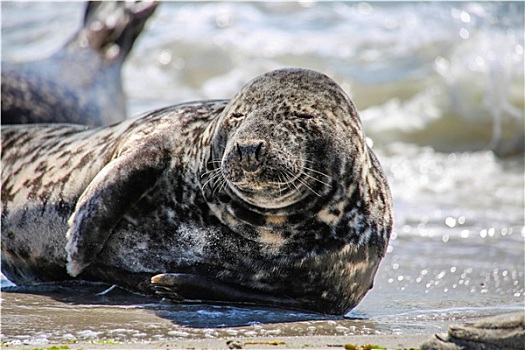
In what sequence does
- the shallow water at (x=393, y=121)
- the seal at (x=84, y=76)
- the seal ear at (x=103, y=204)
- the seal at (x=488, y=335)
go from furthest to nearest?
1. the seal at (x=84, y=76)
2. the seal ear at (x=103, y=204)
3. the shallow water at (x=393, y=121)
4. the seal at (x=488, y=335)

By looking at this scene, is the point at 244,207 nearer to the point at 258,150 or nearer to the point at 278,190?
the point at 278,190

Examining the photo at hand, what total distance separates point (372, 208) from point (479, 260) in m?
1.94

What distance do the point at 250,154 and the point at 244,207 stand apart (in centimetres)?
45

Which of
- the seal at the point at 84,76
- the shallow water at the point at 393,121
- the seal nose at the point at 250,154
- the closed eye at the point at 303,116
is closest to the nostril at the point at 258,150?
the seal nose at the point at 250,154

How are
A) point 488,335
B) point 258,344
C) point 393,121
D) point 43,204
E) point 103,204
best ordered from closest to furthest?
point 488,335
point 258,344
point 103,204
point 43,204
point 393,121

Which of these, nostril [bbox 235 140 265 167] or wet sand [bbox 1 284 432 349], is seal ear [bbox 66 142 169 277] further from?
nostril [bbox 235 140 265 167]

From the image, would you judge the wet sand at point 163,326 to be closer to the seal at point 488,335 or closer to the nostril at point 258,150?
the seal at point 488,335

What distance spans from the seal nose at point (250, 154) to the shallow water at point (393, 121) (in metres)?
0.58

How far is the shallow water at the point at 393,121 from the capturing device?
3.80 meters

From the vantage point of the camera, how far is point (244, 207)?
4.06 metres

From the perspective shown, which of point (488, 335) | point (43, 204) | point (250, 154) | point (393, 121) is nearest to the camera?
point (488, 335)

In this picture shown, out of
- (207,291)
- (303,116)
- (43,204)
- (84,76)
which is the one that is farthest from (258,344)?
(84,76)

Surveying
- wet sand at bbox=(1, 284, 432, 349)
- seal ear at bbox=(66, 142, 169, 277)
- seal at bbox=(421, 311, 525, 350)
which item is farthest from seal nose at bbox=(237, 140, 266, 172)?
seal at bbox=(421, 311, 525, 350)

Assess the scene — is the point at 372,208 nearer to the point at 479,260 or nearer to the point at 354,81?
the point at 479,260
